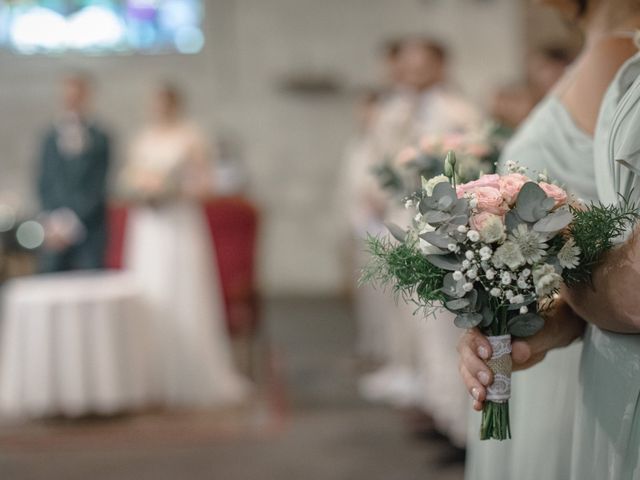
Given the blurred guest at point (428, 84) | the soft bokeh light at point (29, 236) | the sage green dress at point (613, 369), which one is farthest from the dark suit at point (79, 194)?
the sage green dress at point (613, 369)

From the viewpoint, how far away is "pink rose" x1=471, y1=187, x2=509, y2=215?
1662 millimetres

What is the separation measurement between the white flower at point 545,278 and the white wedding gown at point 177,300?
5110 millimetres

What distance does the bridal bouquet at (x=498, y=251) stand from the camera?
1.64m

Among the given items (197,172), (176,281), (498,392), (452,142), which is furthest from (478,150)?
(197,172)

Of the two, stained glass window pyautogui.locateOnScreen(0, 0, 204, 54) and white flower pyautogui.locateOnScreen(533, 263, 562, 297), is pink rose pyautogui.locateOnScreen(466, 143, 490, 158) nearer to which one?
white flower pyautogui.locateOnScreen(533, 263, 562, 297)

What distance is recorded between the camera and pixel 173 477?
491 centimetres

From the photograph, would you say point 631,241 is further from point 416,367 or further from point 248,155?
point 248,155

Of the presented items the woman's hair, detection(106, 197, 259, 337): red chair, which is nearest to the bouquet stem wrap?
the woman's hair

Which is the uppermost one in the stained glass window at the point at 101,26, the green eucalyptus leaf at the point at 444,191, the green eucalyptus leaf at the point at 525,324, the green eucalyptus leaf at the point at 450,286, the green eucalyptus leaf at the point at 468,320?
the stained glass window at the point at 101,26

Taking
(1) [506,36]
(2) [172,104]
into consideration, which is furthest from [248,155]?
(2) [172,104]

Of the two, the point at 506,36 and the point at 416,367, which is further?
the point at 506,36

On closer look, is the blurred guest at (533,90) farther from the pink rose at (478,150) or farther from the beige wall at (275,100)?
the beige wall at (275,100)

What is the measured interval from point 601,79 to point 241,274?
731cm

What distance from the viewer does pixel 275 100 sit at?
12312mm
